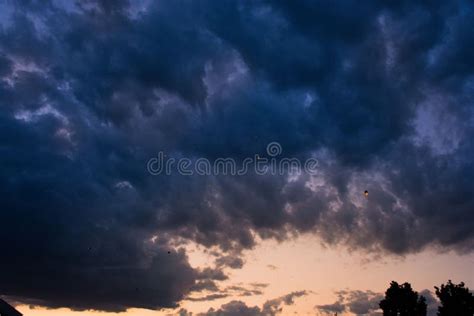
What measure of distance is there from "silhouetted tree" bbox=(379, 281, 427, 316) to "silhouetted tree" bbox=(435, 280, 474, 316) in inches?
442

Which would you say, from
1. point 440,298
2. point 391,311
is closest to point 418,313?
point 391,311

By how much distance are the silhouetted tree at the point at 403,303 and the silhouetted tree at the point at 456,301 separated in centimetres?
1122

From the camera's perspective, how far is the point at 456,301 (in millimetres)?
60438

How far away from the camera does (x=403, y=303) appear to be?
2854 inches

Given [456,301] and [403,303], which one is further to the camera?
[403,303]

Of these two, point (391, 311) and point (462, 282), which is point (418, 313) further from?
point (462, 282)

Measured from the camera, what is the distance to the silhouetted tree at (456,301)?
197 ft

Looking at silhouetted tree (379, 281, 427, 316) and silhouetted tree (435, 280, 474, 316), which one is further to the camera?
silhouetted tree (379, 281, 427, 316)

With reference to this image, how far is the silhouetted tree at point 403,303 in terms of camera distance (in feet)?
238

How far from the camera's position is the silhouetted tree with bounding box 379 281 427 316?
72406mm

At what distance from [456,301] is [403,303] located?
13.1 m

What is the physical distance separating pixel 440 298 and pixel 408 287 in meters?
12.3

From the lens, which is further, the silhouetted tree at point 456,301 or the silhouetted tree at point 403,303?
the silhouetted tree at point 403,303

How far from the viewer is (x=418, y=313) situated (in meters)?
71.9
